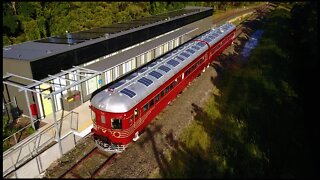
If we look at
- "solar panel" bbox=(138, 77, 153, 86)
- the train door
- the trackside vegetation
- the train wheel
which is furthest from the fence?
the trackside vegetation

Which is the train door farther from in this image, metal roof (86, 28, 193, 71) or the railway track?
metal roof (86, 28, 193, 71)

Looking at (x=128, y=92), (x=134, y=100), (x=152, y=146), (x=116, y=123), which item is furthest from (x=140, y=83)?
(x=152, y=146)

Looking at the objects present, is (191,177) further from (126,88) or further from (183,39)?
(183,39)

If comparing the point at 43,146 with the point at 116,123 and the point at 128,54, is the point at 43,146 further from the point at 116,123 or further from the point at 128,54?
the point at 128,54

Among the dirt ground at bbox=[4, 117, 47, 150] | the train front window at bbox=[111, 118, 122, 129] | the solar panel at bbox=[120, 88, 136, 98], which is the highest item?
the solar panel at bbox=[120, 88, 136, 98]

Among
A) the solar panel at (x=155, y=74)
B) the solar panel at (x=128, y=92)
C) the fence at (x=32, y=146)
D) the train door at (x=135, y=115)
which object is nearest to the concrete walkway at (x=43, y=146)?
the fence at (x=32, y=146)
